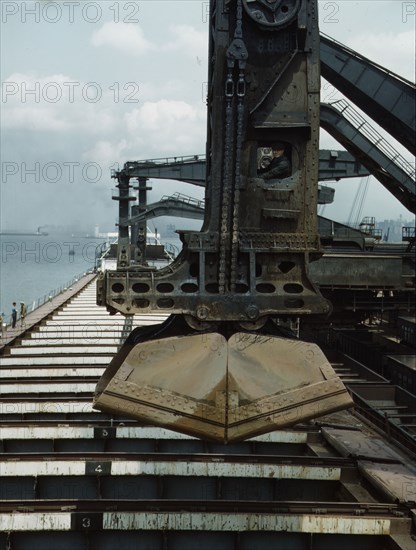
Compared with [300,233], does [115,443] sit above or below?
below

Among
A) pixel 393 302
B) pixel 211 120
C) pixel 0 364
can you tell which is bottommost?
pixel 0 364

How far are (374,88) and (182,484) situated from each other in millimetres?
16693

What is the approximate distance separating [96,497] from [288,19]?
26.2ft

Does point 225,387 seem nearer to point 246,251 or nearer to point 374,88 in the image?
point 246,251

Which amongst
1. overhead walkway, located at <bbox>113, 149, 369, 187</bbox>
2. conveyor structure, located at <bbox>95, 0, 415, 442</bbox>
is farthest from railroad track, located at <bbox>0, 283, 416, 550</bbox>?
overhead walkway, located at <bbox>113, 149, 369, 187</bbox>

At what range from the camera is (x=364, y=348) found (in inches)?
902

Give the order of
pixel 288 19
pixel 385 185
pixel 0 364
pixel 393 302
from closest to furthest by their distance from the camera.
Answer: pixel 288 19, pixel 0 364, pixel 393 302, pixel 385 185

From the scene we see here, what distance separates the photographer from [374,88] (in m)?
21.3

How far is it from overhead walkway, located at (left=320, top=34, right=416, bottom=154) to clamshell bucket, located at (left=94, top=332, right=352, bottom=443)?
53.6 ft

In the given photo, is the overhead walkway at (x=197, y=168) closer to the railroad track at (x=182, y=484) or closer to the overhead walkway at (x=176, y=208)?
the overhead walkway at (x=176, y=208)

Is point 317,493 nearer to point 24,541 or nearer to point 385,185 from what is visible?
point 24,541

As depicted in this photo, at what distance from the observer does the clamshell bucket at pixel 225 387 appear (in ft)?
21.7

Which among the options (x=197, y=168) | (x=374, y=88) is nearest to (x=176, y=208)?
(x=197, y=168)

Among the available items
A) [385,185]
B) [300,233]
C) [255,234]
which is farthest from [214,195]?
[385,185]
